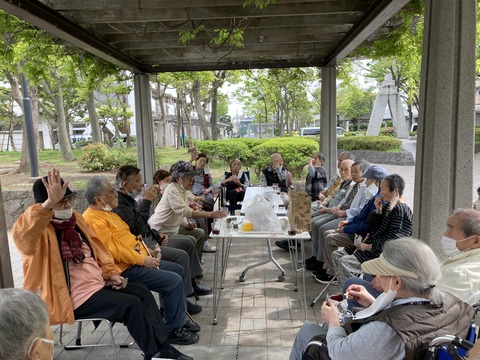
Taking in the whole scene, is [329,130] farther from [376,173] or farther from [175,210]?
[175,210]

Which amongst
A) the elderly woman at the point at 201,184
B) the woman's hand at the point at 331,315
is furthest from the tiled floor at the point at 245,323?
the elderly woman at the point at 201,184

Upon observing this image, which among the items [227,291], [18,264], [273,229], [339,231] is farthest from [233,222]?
[18,264]

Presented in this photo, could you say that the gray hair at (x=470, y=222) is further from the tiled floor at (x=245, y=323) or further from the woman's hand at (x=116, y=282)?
the woman's hand at (x=116, y=282)

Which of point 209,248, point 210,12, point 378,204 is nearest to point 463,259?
point 378,204

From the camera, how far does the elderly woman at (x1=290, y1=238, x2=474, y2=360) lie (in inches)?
58.7

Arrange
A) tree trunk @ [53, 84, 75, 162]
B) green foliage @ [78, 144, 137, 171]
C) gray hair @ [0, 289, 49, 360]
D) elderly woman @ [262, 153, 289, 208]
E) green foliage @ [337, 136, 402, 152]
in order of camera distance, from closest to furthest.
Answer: gray hair @ [0, 289, 49, 360], elderly woman @ [262, 153, 289, 208], green foliage @ [78, 144, 137, 171], tree trunk @ [53, 84, 75, 162], green foliage @ [337, 136, 402, 152]

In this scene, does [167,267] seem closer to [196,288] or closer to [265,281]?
[196,288]

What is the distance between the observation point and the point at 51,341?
4.23 feet

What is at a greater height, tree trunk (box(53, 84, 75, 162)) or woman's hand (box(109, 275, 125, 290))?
tree trunk (box(53, 84, 75, 162))

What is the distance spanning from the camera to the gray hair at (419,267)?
62.5 inches

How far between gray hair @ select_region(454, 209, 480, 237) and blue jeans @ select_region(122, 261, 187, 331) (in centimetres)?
225

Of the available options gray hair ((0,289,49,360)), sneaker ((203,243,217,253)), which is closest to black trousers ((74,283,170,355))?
gray hair ((0,289,49,360))

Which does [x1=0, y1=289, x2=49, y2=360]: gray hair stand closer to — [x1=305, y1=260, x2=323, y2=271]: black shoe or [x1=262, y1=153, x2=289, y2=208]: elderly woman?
[x1=305, y1=260, x2=323, y2=271]: black shoe

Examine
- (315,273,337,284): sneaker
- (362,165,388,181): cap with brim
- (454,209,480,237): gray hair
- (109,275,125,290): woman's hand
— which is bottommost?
(315,273,337,284): sneaker
